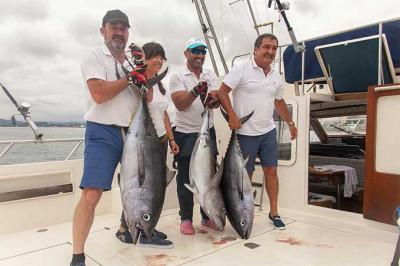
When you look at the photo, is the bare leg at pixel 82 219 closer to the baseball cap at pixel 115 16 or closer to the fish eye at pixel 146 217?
the fish eye at pixel 146 217

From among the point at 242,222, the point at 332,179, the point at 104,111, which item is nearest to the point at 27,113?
the point at 104,111

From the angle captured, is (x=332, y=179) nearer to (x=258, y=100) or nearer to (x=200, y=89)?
(x=258, y=100)

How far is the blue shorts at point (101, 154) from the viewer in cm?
219

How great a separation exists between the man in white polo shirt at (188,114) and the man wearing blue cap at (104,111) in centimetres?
69

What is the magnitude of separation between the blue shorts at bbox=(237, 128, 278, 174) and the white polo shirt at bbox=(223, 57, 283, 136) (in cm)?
5

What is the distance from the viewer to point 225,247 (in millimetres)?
2680

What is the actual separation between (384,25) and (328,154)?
2.33 metres

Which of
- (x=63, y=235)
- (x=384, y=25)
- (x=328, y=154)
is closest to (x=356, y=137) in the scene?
(x=328, y=154)

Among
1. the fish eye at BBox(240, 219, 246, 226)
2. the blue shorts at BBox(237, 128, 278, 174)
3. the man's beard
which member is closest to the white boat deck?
the fish eye at BBox(240, 219, 246, 226)

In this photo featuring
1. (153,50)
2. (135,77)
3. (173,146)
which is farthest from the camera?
(173,146)

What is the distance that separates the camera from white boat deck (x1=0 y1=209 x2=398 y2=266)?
2.42m

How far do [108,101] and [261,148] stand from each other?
1.59 meters

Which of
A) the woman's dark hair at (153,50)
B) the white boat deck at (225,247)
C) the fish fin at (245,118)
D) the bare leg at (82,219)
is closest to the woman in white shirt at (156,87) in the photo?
the woman's dark hair at (153,50)

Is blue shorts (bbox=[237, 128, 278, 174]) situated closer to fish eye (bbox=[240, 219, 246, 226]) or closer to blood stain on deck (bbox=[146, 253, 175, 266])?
fish eye (bbox=[240, 219, 246, 226])
